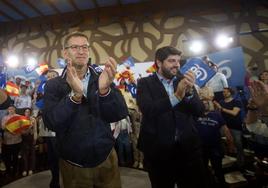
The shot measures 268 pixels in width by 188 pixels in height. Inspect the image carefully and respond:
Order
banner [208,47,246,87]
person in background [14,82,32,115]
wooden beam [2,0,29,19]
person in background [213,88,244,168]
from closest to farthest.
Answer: person in background [213,88,244,168]
banner [208,47,246,87]
person in background [14,82,32,115]
wooden beam [2,0,29,19]

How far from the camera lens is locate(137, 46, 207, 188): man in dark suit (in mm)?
1867

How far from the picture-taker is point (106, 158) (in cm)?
161

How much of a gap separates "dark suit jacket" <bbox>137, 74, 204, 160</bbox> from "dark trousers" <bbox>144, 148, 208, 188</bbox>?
0.15 feet

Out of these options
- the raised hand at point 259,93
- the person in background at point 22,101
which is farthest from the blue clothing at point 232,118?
the person in background at point 22,101

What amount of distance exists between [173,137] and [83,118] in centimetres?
78

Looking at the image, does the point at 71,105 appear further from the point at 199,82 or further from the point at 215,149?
the point at 215,149

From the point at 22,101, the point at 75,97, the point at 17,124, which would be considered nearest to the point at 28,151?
the point at 22,101

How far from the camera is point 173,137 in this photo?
1891 mm

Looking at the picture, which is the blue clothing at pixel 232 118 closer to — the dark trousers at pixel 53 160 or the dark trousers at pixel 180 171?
the dark trousers at pixel 180 171

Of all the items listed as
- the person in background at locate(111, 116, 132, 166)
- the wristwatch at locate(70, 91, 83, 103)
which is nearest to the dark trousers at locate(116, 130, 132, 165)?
the person in background at locate(111, 116, 132, 166)

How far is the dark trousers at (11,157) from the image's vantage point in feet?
17.2

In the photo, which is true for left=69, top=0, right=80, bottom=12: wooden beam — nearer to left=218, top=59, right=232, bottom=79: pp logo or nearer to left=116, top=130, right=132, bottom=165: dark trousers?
left=116, top=130, right=132, bottom=165: dark trousers

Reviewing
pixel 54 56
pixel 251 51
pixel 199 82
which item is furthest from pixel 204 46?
pixel 54 56

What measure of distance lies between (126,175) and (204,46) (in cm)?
427
